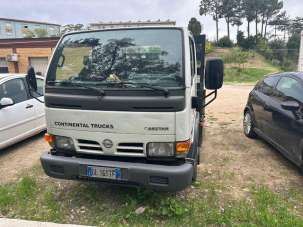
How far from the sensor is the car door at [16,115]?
578cm

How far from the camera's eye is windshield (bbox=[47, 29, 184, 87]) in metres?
3.50

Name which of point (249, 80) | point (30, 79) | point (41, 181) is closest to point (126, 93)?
point (30, 79)

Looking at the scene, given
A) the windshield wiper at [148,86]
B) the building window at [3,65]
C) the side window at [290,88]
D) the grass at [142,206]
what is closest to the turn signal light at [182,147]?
the windshield wiper at [148,86]

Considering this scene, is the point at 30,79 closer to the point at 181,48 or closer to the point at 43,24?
the point at 181,48

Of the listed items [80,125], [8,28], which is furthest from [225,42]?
[80,125]

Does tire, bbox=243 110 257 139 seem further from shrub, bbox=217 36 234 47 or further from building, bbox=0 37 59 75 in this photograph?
shrub, bbox=217 36 234 47

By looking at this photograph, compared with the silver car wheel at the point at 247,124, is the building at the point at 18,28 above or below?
above

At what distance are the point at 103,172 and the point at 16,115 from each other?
3.41m

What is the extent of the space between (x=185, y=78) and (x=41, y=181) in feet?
9.72

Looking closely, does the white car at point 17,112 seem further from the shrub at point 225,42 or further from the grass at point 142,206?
the shrub at point 225,42

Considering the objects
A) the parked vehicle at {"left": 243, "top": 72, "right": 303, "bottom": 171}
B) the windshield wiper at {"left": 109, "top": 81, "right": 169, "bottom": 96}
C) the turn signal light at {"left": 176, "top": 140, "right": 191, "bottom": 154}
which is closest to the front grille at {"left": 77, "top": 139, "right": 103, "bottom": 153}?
the windshield wiper at {"left": 109, "top": 81, "right": 169, "bottom": 96}

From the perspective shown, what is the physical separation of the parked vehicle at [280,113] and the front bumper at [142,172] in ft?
6.75

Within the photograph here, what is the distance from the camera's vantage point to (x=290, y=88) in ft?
16.6

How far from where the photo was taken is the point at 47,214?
387 cm
